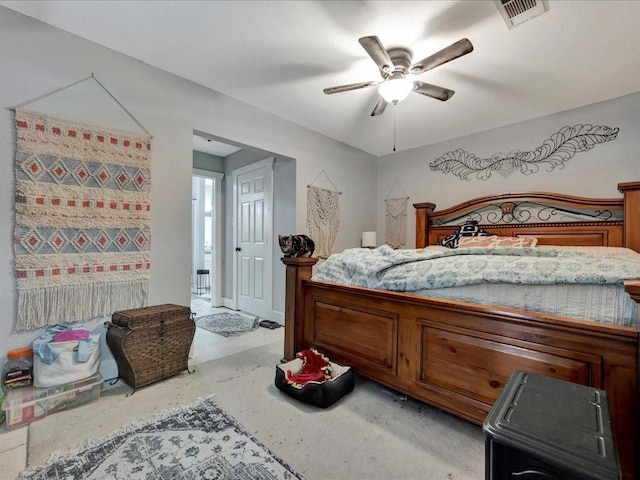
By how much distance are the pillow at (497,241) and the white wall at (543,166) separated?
0.73 meters

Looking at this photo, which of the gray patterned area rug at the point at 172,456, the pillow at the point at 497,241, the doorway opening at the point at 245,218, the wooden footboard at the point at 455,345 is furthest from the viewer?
the doorway opening at the point at 245,218

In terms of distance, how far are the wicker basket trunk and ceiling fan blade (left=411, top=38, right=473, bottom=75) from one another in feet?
8.23

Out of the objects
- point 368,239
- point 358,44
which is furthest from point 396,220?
point 358,44

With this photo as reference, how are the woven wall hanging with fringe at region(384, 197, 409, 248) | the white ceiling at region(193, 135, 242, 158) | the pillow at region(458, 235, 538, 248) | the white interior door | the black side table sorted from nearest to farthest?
the black side table, the pillow at region(458, 235, 538, 248), the white interior door, the white ceiling at region(193, 135, 242, 158), the woven wall hanging with fringe at region(384, 197, 409, 248)

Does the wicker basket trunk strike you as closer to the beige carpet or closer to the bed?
the beige carpet

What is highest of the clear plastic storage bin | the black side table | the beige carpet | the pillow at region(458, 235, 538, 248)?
the pillow at region(458, 235, 538, 248)

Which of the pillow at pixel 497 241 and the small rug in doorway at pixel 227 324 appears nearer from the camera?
the pillow at pixel 497 241

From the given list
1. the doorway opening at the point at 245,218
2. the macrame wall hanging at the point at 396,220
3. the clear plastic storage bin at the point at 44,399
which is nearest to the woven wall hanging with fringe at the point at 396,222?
the macrame wall hanging at the point at 396,220

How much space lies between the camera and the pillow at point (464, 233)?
142 inches

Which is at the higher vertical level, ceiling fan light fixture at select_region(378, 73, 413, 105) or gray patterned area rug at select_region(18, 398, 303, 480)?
ceiling fan light fixture at select_region(378, 73, 413, 105)

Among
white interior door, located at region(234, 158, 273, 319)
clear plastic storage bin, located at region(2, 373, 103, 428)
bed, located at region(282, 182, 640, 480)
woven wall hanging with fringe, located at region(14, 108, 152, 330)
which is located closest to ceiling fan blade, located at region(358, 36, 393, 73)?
bed, located at region(282, 182, 640, 480)

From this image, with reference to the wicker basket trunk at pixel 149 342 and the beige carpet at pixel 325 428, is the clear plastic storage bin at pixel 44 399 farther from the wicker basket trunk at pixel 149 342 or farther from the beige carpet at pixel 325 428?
the wicker basket trunk at pixel 149 342

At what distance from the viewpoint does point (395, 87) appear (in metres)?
2.15

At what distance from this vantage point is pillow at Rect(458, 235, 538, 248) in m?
3.00
